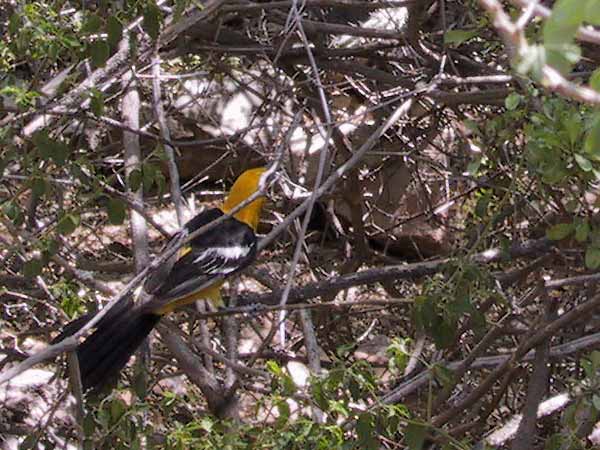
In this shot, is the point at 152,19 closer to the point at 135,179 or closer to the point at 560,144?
the point at 135,179

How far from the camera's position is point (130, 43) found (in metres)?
3.52

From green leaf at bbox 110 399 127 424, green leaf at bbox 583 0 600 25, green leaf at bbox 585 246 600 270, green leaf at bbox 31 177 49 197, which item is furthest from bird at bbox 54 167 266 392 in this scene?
green leaf at bbox 583 0 600 25

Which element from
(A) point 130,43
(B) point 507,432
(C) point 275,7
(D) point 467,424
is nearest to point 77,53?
(A) point 130,43

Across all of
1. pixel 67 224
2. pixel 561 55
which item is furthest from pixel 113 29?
pixel 561 55

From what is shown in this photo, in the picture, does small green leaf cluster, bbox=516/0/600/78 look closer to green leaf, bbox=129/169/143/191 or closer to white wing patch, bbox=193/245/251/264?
green leaf, bbox=129/169/143/191

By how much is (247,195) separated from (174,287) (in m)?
0.78

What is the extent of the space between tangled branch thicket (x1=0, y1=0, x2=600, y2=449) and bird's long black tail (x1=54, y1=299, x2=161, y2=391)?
80 mm

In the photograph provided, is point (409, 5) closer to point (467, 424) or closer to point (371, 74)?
point (371, 74)

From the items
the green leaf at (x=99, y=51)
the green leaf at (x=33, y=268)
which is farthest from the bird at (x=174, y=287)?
the green leaf at (x=99, y=51)

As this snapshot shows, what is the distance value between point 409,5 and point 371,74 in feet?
1.37

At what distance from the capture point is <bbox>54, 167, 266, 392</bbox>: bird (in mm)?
3648

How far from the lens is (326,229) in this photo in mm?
5586

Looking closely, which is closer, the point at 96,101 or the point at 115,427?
the point at 115,427

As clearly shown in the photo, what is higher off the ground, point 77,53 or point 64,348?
point 77,53
